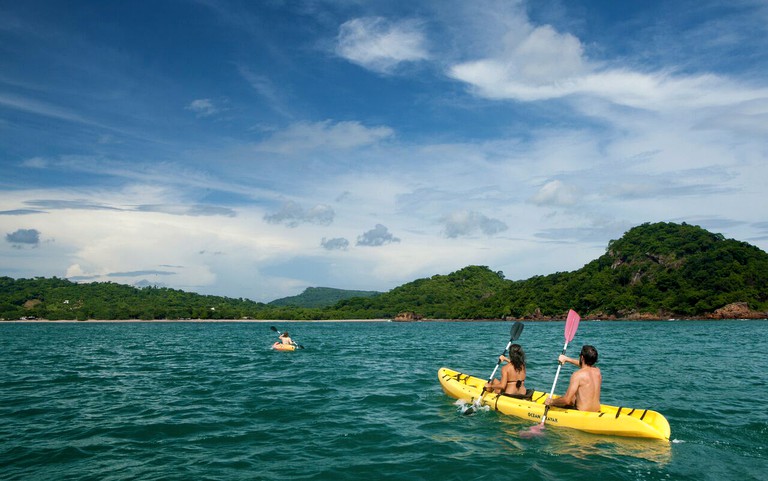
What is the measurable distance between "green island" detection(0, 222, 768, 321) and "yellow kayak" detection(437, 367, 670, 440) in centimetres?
11058

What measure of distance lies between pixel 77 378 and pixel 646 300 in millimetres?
130531

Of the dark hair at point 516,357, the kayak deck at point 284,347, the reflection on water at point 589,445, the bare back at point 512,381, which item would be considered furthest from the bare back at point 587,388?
the kayak deck at point 284,347

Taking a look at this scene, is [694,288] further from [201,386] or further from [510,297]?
[201,386]

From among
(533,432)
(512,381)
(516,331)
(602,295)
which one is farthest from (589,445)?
(602,295)

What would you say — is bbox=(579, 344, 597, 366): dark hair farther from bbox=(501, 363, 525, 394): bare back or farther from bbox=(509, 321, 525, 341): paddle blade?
bbox=(509, 321, 525, 341): paddle blade

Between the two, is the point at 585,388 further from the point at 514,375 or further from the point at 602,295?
the point at 602,295

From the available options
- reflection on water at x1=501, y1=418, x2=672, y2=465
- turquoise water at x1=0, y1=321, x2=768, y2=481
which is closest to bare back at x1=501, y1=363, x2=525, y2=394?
turquoise water at x1=0, y1=321, x2=768, y2=481

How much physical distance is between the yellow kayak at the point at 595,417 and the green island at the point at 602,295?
110581mm

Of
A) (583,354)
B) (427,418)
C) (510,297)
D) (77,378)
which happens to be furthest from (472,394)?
(510,297)

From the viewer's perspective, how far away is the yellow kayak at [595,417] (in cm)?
1048

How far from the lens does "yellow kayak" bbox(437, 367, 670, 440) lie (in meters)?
10.5

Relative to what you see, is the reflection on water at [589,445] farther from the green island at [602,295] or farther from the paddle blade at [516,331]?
the green island at [602,295]

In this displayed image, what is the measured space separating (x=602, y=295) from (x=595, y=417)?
140741mm

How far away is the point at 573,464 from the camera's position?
9.15 meters
